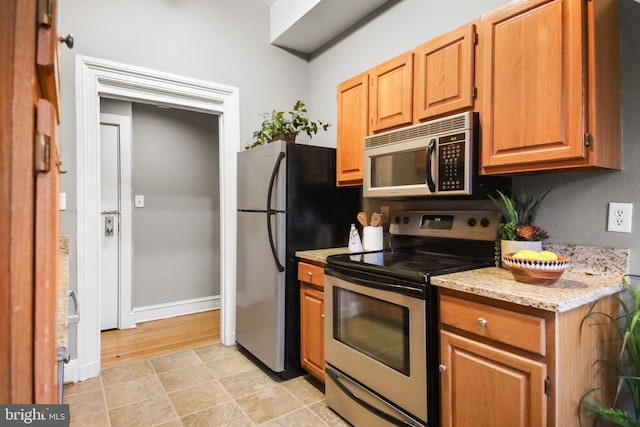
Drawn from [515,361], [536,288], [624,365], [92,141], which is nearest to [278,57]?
[92,141]

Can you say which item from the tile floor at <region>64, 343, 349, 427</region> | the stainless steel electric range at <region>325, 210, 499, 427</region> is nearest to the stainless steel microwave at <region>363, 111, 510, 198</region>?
the stainless steel electric range at <region>325, 210, 499, 427</region>

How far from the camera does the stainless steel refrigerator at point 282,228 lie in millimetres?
2365

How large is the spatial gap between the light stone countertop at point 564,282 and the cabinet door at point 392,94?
3.11 ft

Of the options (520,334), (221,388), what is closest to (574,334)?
(520,334)

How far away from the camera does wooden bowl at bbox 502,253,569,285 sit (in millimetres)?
1272

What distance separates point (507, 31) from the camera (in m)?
1.53

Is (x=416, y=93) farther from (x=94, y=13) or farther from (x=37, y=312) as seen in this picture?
(x=94, y=13)

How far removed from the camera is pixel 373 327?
1.75 m

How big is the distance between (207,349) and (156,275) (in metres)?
1.23

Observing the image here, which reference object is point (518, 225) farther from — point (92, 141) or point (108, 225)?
point (108, 225)

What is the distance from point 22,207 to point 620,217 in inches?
76.4

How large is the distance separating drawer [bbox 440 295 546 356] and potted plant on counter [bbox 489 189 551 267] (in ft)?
1.43

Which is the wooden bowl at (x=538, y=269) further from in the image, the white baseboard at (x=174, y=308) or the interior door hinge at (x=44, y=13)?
the white baseboard at (x=174, y=308)

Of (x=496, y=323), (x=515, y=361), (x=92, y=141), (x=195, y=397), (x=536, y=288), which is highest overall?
(x=92, y=141)
